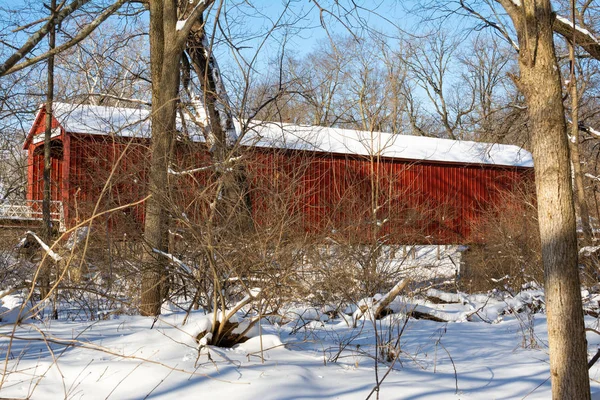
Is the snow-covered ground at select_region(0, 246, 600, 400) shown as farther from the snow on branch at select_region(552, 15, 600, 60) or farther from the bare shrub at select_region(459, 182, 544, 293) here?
the bare shrub at select_region(459, 182, 544, 293)

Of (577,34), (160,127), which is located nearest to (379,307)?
(160,127)

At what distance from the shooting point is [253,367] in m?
4.10

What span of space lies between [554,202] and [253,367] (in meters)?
2.14

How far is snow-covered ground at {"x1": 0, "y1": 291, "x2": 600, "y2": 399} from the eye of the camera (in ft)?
11.5

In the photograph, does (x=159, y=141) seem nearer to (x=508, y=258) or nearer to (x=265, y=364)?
(x=265, y=364)

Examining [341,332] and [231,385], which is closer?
[231,385]

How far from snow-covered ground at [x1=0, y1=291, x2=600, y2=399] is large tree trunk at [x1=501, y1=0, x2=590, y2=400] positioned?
818 millimetres

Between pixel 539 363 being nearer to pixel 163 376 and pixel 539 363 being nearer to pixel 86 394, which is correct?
pixel 163 376

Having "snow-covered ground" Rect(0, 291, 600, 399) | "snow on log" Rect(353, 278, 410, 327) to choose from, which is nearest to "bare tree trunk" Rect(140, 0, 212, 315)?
"snow-covered ground" Rect(0, 291, 600, 399)

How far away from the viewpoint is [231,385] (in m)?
3.69

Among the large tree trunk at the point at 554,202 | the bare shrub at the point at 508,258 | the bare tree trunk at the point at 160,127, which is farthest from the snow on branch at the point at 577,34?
the bare tree trunk at the point at 160,127

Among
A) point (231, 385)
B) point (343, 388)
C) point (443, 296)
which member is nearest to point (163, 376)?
point (231, 385)

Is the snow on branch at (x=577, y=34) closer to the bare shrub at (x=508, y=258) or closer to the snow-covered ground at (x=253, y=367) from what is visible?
the snow-covered ground at (x=253, y=367)

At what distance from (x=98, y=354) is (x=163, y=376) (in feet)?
1.99
